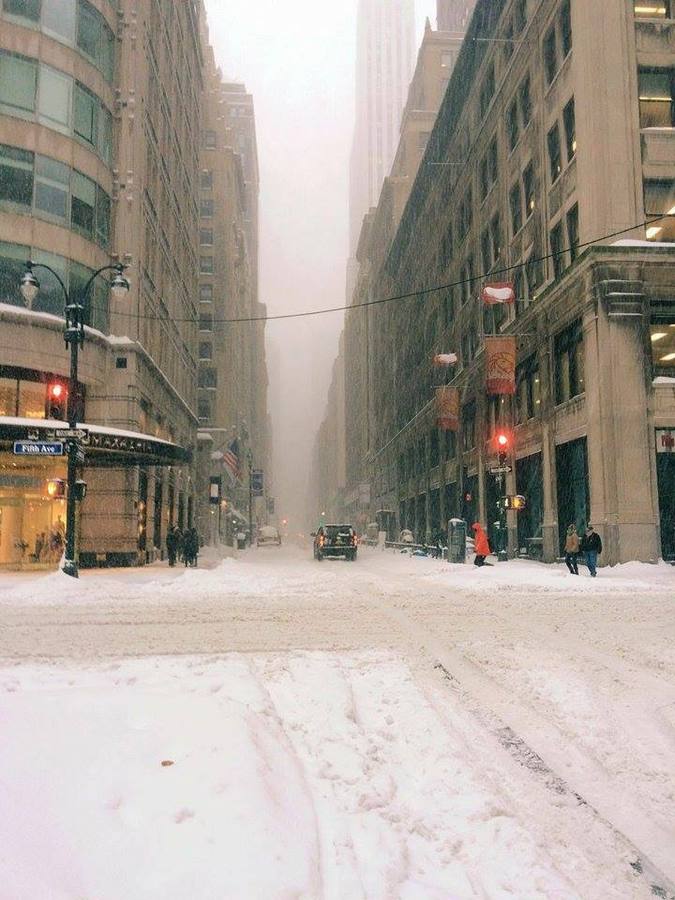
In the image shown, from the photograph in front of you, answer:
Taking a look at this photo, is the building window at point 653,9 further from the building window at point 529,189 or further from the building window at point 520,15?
the building window at point 520,15

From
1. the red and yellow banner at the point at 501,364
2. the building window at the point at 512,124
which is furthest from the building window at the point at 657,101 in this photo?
the red and yellow banner at the point at 501,364

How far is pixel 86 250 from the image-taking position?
99.2 ft

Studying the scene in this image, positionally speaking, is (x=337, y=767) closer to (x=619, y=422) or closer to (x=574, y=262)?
(x=619, y=422)

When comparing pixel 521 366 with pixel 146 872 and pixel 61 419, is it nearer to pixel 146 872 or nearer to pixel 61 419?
pixel 61 419

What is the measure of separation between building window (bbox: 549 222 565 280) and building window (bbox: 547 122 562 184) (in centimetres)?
221

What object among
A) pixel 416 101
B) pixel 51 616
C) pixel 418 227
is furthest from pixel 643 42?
pixel 416 101

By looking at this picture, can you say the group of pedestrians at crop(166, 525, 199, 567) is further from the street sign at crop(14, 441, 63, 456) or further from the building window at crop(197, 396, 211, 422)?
the building window at crop(197, 396, 211, 422)

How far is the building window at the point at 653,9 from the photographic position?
28.4 meters

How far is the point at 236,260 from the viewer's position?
3880 inches

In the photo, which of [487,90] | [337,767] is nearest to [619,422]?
[337,767]

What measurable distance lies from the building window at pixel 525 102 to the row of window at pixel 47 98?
66.1 feet

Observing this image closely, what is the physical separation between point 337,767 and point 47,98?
31318mm

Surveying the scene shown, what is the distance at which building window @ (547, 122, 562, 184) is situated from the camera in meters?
31.5

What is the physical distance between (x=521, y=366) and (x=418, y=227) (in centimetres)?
3651
